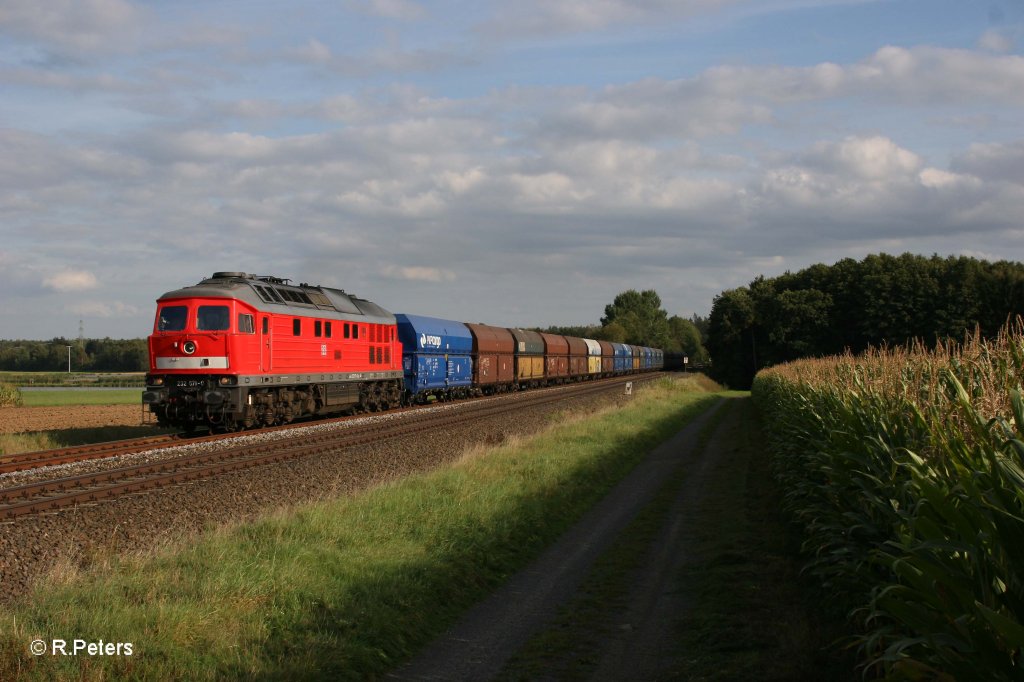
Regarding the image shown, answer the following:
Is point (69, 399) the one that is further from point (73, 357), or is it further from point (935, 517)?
point (73, 357)

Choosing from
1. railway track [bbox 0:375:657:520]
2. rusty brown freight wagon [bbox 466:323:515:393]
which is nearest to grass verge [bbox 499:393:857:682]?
railway track [bbox 0:375:657:520]

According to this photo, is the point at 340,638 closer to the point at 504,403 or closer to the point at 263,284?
the point at 263,284

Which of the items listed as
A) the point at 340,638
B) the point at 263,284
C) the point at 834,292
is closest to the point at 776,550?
the point at 340,638

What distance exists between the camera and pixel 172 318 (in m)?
25.7

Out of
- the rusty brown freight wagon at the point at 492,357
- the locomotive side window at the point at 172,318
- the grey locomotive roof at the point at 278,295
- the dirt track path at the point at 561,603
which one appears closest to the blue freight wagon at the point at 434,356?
the rusty brown freight wagon at the point at 492,357

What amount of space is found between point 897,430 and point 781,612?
8.80 feet

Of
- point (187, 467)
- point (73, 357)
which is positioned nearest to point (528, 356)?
point (187, 467)

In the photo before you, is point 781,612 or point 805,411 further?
point 805,411

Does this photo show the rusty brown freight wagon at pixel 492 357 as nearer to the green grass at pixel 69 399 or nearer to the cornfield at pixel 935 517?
the green grass at pixel 69 399

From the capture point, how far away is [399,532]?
40.8 ft

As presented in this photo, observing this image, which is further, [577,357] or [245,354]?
[577,357]

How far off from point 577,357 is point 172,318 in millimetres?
51613

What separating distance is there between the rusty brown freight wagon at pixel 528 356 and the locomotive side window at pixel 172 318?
111 feet

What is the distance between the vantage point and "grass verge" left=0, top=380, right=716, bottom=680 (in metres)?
7.22
